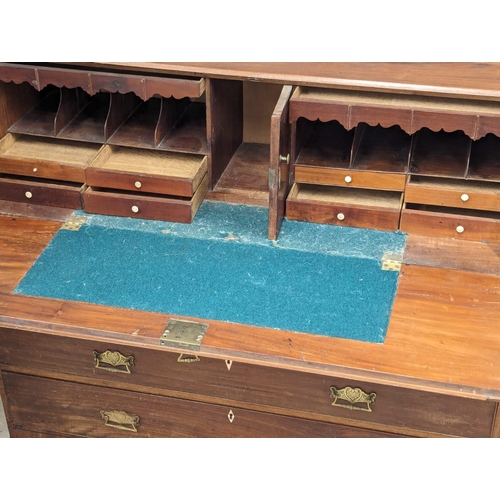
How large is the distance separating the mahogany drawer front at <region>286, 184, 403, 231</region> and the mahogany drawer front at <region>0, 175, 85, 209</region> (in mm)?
738

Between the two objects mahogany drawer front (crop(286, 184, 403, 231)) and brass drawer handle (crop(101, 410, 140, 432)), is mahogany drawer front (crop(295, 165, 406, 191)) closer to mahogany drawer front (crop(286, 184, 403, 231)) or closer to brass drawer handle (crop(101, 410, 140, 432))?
mahogany drawer front (crop(286, 184, 403, 231))

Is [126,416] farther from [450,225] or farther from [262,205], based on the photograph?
[450,225]

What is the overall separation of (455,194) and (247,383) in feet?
2.97

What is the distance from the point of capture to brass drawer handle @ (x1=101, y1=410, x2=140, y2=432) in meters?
Result: 2.72

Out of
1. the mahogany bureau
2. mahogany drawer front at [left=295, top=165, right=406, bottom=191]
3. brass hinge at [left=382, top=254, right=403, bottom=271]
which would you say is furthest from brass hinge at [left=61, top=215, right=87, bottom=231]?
brass hinge at [left=382, top=254, right=403, bottom=271]

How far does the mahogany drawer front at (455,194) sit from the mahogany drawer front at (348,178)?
0.16 ft

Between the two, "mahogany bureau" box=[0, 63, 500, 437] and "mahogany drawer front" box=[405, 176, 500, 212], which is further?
"mahogany drawer front" box=[405, 176, 500, 212]

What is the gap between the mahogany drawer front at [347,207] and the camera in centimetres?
284

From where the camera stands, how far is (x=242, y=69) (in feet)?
9.04

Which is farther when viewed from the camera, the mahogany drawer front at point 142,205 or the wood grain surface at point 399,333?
the mahogany drawer front at point 142,205

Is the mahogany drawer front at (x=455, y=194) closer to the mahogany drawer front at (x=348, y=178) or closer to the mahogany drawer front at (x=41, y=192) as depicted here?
the mahogany drawer front at (x=348, y=178)

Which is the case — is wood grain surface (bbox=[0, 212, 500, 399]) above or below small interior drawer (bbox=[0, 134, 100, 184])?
below

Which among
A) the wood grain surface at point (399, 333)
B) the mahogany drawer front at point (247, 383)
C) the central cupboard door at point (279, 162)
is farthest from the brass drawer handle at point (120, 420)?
the central cupboard door at point (279, 162)

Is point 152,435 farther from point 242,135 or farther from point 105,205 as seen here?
point 242,135
